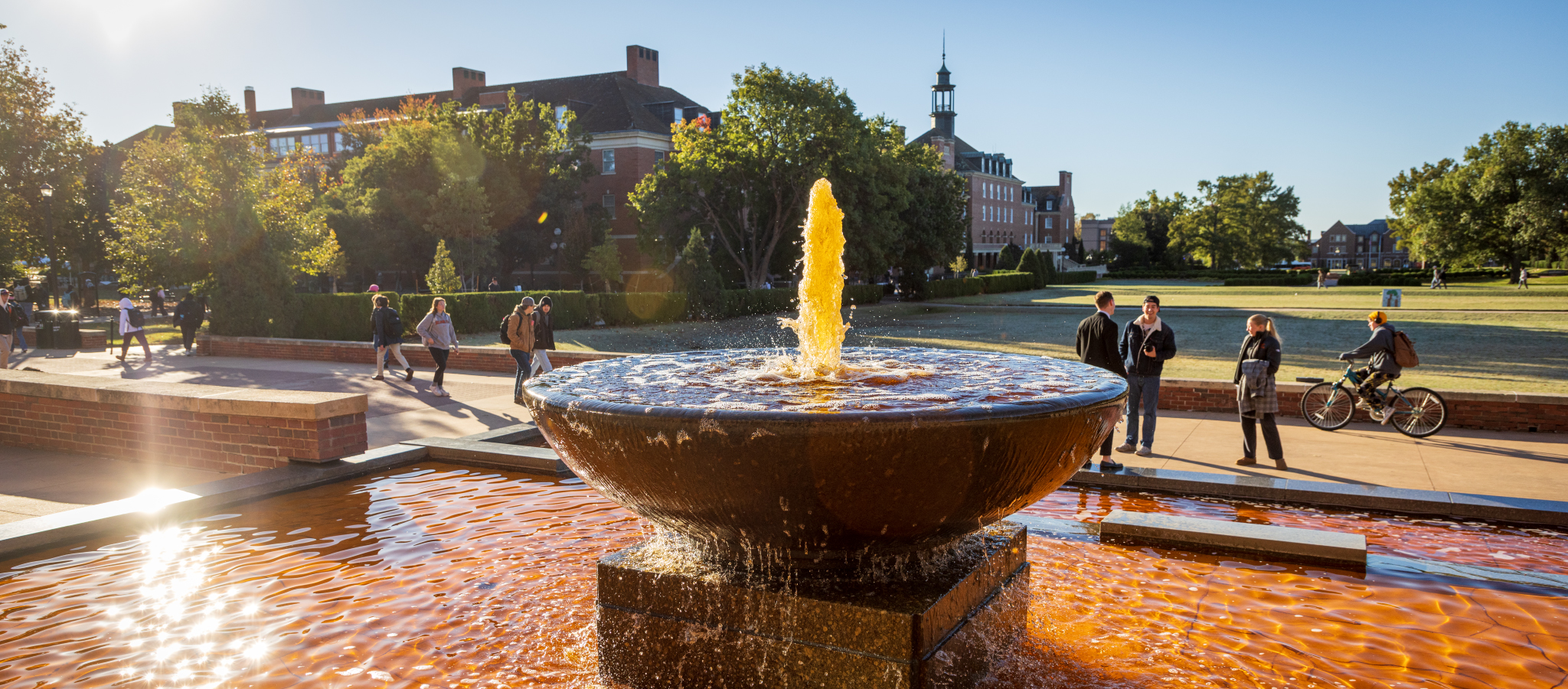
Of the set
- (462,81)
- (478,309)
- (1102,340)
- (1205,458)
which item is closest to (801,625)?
(1102,340)

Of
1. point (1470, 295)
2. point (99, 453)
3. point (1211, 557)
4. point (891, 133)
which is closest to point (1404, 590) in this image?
point (1211, 557)

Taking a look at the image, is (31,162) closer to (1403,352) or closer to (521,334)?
(521,334)

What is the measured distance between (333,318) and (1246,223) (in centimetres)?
8969

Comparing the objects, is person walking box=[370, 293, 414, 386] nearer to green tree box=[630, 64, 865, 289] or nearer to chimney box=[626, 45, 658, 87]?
green tree box=[630, 64, 865, 289]

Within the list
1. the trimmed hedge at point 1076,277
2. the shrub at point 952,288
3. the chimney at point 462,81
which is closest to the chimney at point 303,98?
the chimney at point 462,81

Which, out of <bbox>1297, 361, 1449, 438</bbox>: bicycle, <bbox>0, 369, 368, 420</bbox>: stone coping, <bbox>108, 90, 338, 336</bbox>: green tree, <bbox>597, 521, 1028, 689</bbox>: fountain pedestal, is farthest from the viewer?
<bbox>108, 90, 338, 336</bbox>: green tree

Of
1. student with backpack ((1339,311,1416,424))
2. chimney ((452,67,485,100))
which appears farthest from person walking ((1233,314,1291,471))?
chimney ((452,67,485,100))

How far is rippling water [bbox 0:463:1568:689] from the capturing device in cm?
379

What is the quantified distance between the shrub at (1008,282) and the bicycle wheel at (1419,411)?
A: 51.2 meters

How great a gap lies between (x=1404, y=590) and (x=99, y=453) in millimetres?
10184

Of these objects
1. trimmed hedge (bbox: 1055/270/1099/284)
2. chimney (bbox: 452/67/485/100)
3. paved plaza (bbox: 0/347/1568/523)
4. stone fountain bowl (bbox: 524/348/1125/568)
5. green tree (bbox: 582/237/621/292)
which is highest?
chimney (bbox: 452/67/485/100)

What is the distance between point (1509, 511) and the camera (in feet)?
19.0

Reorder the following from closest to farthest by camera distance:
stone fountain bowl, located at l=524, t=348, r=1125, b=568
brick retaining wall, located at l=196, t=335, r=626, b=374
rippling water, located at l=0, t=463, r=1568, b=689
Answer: stone fountain bowl, located at l=524, t=348, r=1125, b=568, rippling water, located at l=0, t=463, r=1568, b=689, brick retaining wall, located at l=196, t=335, r=626, b=374

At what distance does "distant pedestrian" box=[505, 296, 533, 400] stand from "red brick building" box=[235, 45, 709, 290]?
1194 inches
